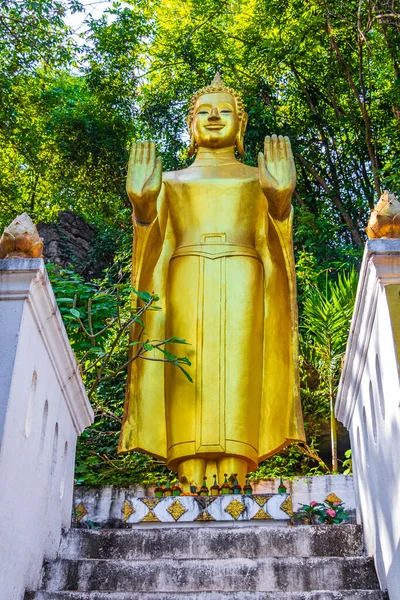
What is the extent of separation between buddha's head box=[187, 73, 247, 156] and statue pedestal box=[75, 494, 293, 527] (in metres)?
3.01

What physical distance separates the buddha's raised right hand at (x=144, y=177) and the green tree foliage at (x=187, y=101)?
4020mm

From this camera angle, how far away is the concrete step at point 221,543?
12.2 ft

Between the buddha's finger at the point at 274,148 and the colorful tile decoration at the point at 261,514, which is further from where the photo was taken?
the buddha's finger at the point at 274,148

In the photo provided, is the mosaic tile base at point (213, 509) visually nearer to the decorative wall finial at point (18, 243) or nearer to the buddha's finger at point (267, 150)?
the decorative wall finial at point (18, 243)

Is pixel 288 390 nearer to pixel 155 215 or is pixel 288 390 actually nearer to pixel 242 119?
pixel 155 215

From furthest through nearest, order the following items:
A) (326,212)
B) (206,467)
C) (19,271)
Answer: (326,212) < (206,467) < (19,271)

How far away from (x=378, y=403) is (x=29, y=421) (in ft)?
5.08

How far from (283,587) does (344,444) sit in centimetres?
594

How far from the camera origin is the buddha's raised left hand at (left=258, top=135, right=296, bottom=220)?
5.34 metres

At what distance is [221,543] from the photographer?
3750 mm

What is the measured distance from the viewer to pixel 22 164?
45.4 feet

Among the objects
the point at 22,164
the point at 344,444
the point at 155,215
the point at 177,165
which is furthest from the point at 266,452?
the point at 22,164

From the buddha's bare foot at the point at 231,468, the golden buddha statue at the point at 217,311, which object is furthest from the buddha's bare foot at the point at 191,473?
the buddha's bare foot at the point at 231,468

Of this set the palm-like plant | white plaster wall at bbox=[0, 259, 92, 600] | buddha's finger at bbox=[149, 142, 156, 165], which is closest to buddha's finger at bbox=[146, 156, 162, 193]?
buddha's finger at bbox=[149, 142, 156, 165]
